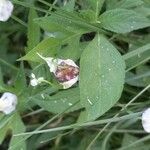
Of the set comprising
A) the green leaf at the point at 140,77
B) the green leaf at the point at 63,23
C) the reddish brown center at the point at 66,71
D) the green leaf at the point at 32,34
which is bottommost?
the green leaf at the point at 140,77

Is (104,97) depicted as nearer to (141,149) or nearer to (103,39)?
(103,39)

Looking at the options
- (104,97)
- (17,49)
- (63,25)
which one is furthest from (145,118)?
(17,49)

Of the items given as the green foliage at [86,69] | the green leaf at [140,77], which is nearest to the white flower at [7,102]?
the green foliage at [86,69]

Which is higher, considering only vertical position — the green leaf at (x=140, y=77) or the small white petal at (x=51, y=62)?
the small white petal at (x=51, y=62)

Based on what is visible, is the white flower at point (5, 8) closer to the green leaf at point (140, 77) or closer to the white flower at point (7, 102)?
the white flower at point (7, 102)

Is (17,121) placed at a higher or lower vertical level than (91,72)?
lower

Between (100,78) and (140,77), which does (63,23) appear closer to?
(100,78)

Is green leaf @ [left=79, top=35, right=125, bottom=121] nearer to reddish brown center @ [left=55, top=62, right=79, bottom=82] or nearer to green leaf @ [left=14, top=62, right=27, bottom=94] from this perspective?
reddish brown center @ [left=55, top=62, right=79, bottom=82]
